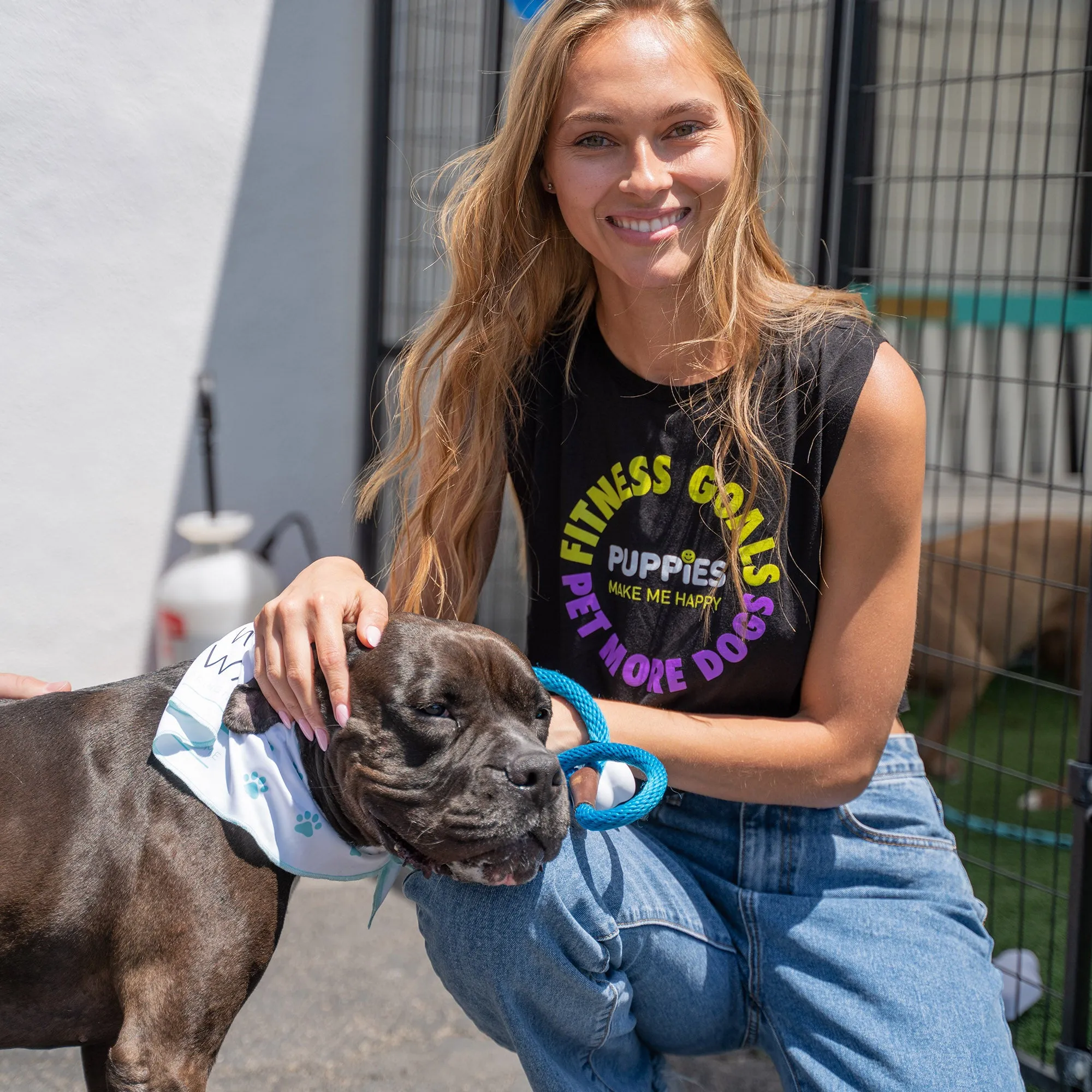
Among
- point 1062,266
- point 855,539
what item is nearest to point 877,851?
point 855,539

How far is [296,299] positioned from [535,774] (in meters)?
3.97

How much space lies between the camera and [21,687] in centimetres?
235

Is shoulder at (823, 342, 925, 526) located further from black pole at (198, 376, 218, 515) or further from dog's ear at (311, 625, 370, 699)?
black pole at (198, 376, 218, 515)

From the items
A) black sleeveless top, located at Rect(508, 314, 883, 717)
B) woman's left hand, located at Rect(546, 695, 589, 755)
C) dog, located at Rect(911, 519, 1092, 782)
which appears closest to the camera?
woman's left hand, located at Rect(546, 695, 589, 755)

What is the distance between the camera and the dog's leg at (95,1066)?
7.18 feet

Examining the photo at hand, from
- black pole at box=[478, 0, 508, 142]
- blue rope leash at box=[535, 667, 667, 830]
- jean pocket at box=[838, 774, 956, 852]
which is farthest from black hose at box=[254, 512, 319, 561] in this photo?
jean pocket at box=[838, 774, 956, 852]

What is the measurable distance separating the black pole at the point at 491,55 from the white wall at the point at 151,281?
2.48ft

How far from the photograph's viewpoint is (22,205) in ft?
15.3

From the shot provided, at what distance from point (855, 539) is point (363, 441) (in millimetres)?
3762

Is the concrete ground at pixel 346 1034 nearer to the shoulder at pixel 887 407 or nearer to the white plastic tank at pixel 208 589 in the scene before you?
the white plastic tank at pixel 208 589

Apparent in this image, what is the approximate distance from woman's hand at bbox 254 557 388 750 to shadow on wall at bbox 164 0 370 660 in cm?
334

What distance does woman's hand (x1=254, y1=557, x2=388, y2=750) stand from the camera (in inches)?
76.4

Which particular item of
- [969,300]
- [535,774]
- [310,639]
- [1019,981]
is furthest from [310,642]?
[969,300]

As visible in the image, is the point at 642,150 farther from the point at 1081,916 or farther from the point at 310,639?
the point at 1081,916
